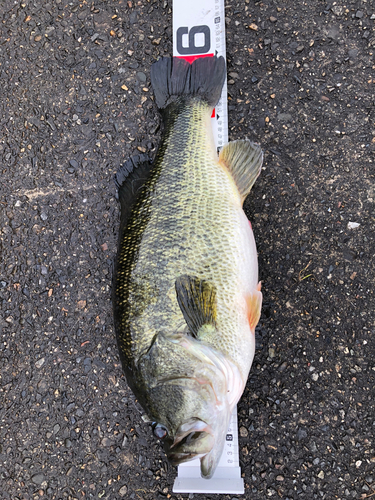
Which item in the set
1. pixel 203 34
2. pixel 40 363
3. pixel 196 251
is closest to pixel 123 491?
pixel 40 363

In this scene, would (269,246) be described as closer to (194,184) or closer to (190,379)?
(194,184)

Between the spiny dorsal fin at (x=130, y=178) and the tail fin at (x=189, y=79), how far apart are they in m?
0.49

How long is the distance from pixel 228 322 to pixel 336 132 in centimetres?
166

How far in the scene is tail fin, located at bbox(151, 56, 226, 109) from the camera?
8.07 feet

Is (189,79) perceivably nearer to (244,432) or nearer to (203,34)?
(203,34)

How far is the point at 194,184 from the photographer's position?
217 centimetres

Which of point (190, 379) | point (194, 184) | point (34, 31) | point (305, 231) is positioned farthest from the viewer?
point (34, 31)

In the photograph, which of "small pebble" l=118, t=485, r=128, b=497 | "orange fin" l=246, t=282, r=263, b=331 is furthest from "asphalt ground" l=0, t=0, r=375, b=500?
"orange fin" l=246, t=282, r=263, b=331

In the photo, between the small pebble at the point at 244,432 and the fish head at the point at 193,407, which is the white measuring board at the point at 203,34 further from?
the small pebble at the point at 244,432

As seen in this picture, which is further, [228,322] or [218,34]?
[218,34]

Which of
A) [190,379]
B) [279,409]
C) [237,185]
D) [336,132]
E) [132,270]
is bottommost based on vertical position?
[279,409]

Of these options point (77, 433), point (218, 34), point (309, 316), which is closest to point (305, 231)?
point (309, 316)

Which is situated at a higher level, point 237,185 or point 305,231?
point 237,185

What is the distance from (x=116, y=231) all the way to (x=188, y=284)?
1.03 meters
